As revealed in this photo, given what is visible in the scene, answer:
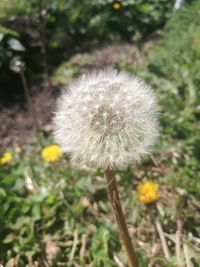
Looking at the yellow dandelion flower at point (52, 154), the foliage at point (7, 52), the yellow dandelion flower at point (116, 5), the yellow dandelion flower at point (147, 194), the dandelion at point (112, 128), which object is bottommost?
the yellow dandelion flower at point (147, 194)

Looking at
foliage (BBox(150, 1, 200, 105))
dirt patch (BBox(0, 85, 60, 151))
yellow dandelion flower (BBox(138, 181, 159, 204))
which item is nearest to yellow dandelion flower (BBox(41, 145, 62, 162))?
yellow dandelion flower (BBox(138, 181, 159, 204))

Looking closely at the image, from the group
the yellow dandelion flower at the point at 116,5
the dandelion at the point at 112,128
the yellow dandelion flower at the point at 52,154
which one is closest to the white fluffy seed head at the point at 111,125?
the dandelion at the point at 112,128

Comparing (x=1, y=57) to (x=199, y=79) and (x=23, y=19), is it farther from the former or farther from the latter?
(x=199, y=79)

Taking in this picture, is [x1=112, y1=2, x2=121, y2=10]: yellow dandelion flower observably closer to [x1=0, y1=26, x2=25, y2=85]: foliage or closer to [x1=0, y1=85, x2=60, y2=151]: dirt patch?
[x1=0, y1=26, x2=25, y2=85]: foliage

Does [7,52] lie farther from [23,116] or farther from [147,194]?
[147,194]

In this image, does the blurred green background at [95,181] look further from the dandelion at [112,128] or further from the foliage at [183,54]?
the dandelion at [112,128]

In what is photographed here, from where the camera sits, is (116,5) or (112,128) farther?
(116,5)

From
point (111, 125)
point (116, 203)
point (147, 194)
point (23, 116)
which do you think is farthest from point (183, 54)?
point (116, 203)

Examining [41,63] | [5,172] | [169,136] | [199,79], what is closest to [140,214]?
[169,136]
